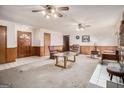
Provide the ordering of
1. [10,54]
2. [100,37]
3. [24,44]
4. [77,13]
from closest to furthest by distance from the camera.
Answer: [77,13] → [10,54] → [24,44] → [100,37]

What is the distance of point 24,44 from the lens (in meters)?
6.92

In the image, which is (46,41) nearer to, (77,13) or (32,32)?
(32,32)

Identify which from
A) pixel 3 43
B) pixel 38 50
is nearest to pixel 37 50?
pixel 38 50

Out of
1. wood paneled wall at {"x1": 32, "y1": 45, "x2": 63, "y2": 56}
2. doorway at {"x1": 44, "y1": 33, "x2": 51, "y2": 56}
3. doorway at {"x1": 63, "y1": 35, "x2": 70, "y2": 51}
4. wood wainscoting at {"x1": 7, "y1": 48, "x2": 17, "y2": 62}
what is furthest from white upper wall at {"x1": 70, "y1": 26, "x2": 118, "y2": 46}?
wood wainscoting at {"x1": 7, "y1": 48, "x2": 17, "y2": 62}

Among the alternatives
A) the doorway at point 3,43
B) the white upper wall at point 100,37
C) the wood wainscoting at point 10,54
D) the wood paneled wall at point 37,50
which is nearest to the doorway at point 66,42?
the white upper wall at point 100,37

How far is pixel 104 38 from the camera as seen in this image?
7.91m

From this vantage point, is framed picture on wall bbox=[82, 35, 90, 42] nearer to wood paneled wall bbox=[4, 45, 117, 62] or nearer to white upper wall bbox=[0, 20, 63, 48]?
wood paneled wall bbox=[4, 45, 117, 62]

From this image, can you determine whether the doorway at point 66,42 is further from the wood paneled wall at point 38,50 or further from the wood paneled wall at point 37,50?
the wood paneled wall at point 37,50

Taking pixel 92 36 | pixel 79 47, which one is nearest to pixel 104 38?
pixel 92 36

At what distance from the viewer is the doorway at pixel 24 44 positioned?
6.59 metres

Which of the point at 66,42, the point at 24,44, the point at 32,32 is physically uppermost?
the point at 32,32

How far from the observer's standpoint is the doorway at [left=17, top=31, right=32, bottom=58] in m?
6.59

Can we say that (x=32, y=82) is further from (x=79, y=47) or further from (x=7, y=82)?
(x=79, y=47)
